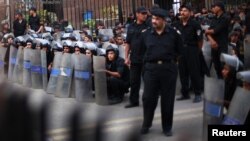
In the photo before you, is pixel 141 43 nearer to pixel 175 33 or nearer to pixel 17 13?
pixel 175 33

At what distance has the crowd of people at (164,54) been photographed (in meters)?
5.96

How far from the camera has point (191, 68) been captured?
26.6ft

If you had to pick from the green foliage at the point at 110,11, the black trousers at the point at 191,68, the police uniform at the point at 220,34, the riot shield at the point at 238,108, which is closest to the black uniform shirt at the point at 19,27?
the green foliage at the point at 110,11

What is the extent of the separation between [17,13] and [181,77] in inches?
335

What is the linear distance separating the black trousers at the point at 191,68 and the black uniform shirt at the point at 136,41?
2.73 ft

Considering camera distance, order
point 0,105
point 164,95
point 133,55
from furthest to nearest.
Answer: point 133,55, point 164,95, point 0,105

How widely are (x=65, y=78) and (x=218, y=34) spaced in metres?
3.14

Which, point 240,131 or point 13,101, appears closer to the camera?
point 13,101

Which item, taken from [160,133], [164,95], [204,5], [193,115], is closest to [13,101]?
[164,95]

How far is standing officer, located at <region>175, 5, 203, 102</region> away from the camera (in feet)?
26.2

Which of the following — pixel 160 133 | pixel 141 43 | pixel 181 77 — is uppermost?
pixel 141 43

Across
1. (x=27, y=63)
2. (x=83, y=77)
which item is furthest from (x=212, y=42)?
(x=27, y=63)

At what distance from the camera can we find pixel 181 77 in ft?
27.3

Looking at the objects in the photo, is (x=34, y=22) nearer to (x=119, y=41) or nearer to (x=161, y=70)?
(x=119, y=41)
